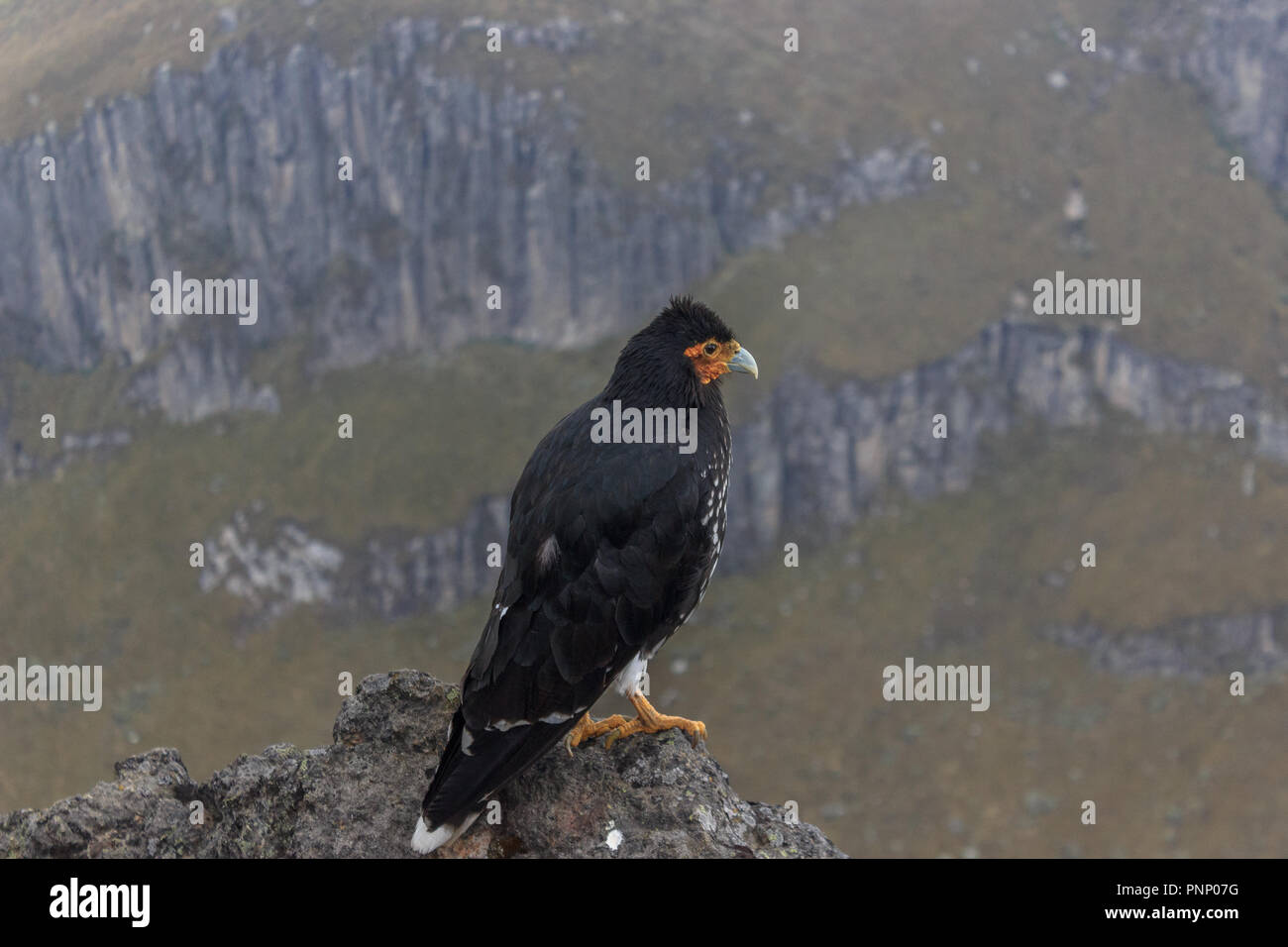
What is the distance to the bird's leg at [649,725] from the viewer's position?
42.9 ft

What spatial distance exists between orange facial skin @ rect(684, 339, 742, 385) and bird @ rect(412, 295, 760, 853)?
2 centimetres

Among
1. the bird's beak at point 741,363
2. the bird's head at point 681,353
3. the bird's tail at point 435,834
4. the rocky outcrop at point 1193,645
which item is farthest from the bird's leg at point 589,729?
the rocky outcrop at point 1193,645

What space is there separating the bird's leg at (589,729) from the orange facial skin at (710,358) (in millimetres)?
4551

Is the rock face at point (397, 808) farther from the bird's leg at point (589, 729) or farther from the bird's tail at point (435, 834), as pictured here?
the bird's tail at point (435, 834)

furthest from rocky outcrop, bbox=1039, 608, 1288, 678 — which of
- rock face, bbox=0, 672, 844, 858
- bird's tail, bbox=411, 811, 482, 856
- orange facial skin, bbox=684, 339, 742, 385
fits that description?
bird's tail, bbox=411, 811, 482, 856

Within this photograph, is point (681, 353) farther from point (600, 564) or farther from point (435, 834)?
point (435, 834)

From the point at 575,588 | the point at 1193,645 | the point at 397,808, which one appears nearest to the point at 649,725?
the point at 575,588

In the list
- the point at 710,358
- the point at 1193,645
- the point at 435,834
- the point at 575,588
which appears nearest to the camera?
the point at 435,834

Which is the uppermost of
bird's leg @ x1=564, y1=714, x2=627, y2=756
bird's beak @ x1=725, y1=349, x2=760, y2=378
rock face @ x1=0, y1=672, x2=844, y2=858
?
bird's beak @ x1=725, y1=349, x2=760, y2=378

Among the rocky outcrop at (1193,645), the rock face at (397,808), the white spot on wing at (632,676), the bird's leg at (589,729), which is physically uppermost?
the white spot on wing at (632,676)

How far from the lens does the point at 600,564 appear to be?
1243 centimetres

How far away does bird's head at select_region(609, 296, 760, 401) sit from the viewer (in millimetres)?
13742

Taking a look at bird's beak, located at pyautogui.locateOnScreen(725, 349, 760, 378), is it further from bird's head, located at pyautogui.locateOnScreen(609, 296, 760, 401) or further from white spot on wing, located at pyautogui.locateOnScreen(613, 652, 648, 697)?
white spot on wing, located at pyautogui.locateOnScreen(613, 652, 648, 697)

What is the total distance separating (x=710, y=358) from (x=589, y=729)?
505 centimetres
